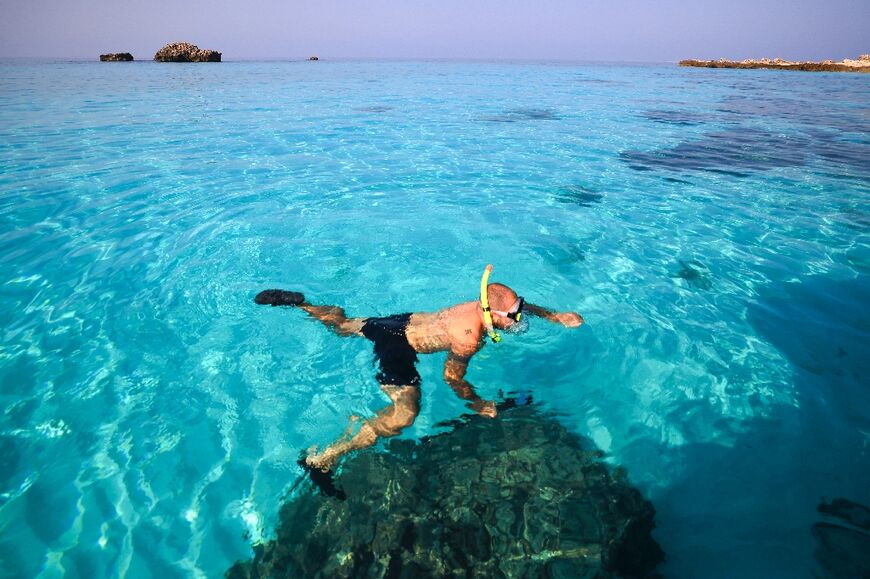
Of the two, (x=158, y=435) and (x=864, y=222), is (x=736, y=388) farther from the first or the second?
(x=864, y=222)

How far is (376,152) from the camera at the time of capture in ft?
47.8

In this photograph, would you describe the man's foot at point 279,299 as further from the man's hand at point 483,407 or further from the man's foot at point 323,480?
the man's hand at point 483,407

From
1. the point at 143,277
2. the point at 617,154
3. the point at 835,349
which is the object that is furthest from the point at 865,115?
the point at 143,277

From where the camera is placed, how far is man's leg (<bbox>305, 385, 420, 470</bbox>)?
4.10 meters

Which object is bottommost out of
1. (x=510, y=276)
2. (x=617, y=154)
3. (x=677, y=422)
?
(x=677, y=422)

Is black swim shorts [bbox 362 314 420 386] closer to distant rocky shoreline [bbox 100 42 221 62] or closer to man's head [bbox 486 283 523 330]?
man's head [bbox 486 283 523 330]

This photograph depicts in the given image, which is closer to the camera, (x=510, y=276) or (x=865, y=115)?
(x=510, y=276)

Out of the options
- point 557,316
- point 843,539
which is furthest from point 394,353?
point 843,539

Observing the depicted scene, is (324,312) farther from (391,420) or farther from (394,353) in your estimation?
(391,420)

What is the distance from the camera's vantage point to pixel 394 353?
4.48 metres

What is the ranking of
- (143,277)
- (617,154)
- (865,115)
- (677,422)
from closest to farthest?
(677,422), (143,277), (617,154), (865,115)

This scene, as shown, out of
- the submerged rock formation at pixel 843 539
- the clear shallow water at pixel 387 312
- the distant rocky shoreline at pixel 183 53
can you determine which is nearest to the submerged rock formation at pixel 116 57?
the distant rocky shoreline at pixel 183 53

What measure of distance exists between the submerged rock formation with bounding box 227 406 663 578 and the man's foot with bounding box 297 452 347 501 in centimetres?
6

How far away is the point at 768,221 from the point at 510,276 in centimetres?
632
